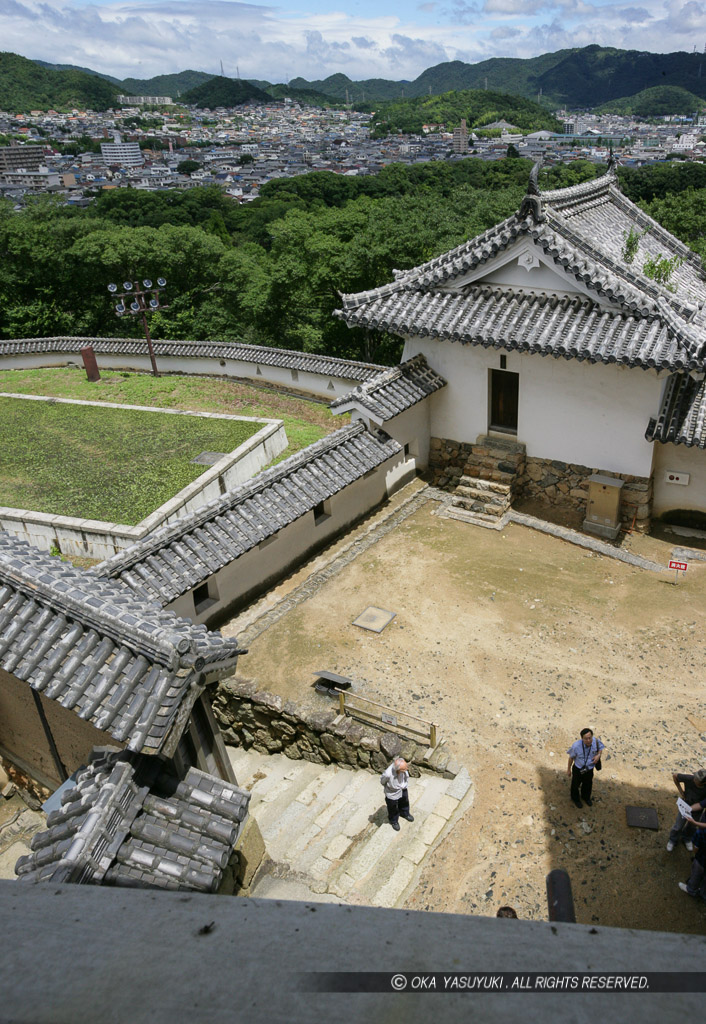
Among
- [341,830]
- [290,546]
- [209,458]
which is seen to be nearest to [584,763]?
[341,830]

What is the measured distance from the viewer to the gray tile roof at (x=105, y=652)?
7.16m

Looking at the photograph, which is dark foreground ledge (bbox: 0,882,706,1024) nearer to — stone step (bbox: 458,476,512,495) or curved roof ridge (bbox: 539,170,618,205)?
stone step (bbox: 458,476,512,495)

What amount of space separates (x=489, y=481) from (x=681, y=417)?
5.20 m

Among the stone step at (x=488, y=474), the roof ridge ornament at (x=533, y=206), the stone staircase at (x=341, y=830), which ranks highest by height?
the roof ridge ornament at (x=533, y=206)

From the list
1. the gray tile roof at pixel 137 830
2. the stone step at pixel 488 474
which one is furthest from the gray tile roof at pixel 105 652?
the stone step at pixel 488 474

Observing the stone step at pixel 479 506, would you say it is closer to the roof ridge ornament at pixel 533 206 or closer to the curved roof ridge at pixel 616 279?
the curved roof ridge at pixel 616 279

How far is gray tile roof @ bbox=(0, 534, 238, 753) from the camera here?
716cm

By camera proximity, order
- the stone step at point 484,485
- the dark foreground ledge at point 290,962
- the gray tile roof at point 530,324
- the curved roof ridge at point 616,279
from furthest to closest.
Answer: the stone step at point 484,485 → the curved roof ridge at point 616,279 → the gray tile roof at point 530,324 → the dark foreground ledge at point 290,962

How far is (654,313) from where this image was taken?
15.5 metres

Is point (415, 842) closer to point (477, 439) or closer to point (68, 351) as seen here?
point (477, 439)

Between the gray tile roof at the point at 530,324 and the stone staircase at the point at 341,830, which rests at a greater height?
the gray tile roof at the point at 530,324

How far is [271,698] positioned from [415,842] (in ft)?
12.3

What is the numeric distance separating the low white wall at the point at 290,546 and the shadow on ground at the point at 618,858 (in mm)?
7542

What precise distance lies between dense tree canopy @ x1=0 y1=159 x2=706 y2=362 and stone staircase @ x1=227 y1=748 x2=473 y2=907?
88.2 ft
